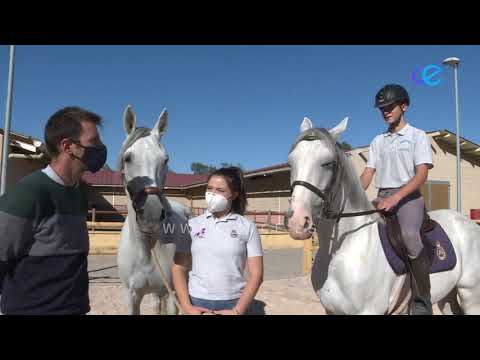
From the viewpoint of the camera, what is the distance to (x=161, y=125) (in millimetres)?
3467

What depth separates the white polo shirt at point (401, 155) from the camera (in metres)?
2.80

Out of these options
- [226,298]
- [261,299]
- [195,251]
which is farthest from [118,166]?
[261,299]

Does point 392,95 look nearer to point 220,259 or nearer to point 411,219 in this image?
point 411,219

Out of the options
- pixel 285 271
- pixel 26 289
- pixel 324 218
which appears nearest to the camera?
pixel 26 289

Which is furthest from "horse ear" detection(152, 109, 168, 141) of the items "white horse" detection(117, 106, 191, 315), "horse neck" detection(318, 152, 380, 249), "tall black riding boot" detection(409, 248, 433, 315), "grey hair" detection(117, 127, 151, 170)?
"tall black riding boot" detection(409, 248, 433, 315)

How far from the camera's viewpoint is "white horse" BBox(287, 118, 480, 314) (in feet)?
7.66

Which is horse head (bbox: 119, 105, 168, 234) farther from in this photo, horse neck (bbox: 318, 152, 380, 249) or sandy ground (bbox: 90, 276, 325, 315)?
sandy ground (bbox: 90, 276, 325, 315)

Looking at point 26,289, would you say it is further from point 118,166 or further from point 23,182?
point 118,166

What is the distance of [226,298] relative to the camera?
78.4 inches

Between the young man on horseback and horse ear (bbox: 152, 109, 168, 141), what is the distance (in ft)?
6.51

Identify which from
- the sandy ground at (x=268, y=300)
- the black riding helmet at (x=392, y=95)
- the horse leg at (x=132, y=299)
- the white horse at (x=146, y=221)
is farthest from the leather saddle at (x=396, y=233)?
the sandy ground at (x=268, y=300)

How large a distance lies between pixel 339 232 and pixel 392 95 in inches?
47.5

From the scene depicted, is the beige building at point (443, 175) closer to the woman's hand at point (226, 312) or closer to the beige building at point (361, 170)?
the beige building at point (361, 170)
